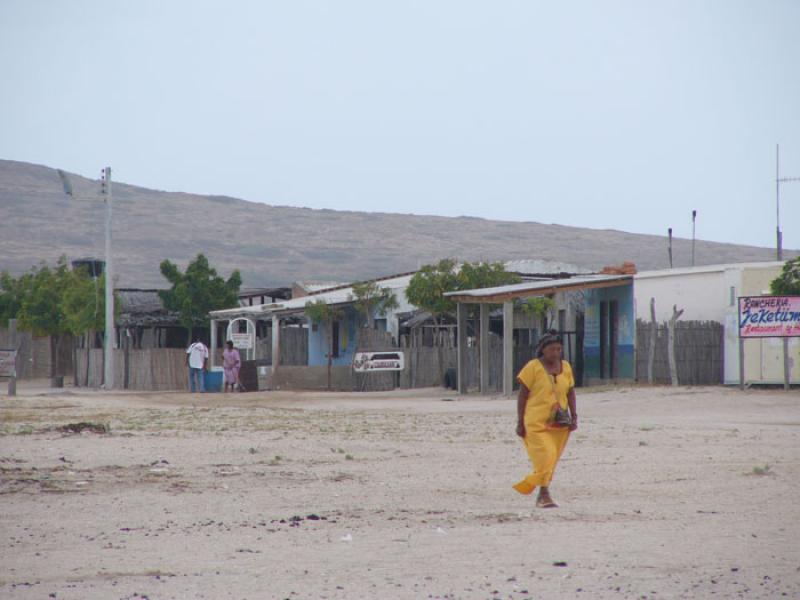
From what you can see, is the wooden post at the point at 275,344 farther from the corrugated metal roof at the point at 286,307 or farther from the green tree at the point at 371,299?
the green tree at the point at 371,299

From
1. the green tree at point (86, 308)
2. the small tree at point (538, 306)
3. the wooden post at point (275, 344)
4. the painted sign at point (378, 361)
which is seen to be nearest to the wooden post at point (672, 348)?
the small tree at point (538, 306)

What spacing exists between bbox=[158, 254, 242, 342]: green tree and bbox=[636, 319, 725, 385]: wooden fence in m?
21.0

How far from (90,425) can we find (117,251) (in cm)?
11082

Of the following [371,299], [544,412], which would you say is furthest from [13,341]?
[544,412]

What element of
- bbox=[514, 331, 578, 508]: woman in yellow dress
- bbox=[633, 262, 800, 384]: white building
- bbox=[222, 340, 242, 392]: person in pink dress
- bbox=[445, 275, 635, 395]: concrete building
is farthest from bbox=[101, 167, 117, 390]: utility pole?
bbox=[514, 331, 578, 508]: woman in yellow dress

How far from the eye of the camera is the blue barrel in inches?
1634

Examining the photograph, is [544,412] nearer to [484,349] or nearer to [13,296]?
[484,349]

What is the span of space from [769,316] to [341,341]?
19868 mm

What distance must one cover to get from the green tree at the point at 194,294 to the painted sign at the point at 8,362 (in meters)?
13.4

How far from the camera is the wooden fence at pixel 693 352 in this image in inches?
1233

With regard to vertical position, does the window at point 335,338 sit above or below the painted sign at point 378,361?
above

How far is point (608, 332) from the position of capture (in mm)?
35156

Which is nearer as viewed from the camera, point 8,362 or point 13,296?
point 8,362

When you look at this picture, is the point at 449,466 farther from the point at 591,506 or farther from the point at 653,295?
the point at 653,295
